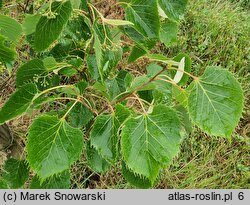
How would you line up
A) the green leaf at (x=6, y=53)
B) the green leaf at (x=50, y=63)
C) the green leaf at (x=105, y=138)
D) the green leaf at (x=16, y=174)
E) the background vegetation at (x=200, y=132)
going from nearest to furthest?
the green leaf at (x=6, y=53), the green leaf at (x=105, y=138), the green leaf at (x=50, y=63), the green leaf at (x=16, y=174), the background vegetation at (x=200, y=132)

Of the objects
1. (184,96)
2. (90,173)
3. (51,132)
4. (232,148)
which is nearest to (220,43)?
(232,148)

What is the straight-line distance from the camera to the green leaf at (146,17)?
89cm

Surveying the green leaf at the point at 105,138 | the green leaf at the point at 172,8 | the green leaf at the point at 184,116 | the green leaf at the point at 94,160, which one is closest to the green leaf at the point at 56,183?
the green leaf at the point at 94,160

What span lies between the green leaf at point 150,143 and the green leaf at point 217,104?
46 millimetres

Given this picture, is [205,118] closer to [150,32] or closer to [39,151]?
[150,32]

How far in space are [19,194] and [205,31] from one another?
1873 mm

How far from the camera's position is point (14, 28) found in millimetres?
922

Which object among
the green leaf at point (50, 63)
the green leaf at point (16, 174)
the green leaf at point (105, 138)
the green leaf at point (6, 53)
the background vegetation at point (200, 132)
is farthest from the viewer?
the background vegetation at point (200, 132)

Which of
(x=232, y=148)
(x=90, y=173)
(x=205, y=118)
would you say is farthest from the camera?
(x=232, y=148)

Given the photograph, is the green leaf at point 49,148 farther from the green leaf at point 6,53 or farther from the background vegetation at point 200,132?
the background vegetation at point 200,132

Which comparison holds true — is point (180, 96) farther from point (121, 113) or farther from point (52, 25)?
point (52, 25)

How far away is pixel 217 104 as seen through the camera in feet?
2.75

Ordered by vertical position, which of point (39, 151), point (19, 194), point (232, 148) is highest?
point (39, 151)

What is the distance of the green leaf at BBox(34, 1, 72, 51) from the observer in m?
0.86
